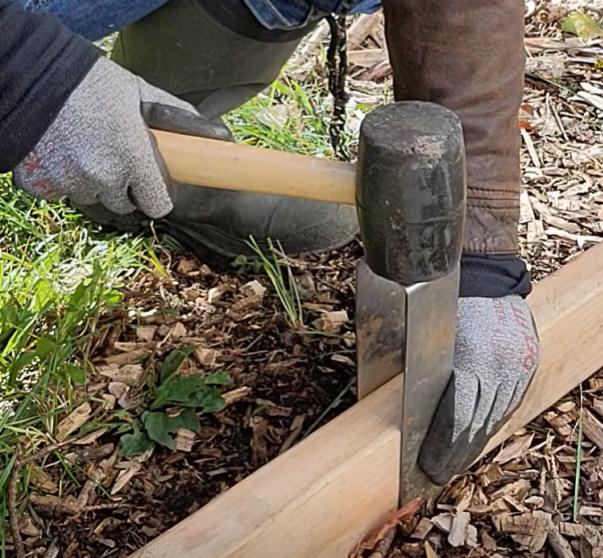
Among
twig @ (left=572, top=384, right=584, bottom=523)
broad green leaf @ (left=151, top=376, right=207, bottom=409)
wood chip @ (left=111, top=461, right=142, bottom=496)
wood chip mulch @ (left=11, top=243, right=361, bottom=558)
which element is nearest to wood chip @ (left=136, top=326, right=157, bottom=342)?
wood chip mulch @ (left=11, top=243, right=361, bottom=558)

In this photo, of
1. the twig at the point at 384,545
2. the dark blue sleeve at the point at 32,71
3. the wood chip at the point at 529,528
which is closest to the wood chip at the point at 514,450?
the wood chip at the point at 529,528

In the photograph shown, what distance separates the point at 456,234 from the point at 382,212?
0.30 feet

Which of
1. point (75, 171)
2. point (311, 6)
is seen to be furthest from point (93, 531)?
point (311, 6)

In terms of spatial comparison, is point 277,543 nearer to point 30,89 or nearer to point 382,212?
point 382,212

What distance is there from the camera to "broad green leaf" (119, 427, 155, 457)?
61.0 inches

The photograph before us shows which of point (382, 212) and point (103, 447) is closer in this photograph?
point (382, 212)

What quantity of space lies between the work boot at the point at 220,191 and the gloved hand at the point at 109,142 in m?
0.58

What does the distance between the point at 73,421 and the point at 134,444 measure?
0.10 meters

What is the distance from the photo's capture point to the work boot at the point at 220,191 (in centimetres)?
189

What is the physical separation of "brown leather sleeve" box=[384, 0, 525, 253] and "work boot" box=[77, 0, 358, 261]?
433mm

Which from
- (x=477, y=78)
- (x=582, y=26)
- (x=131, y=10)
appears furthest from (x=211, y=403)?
(x=582, y=26)

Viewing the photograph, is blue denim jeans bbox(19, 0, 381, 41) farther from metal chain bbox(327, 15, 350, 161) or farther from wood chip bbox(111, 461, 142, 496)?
wood chip bbox(111, 461, 142, 496)

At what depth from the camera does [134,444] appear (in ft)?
5.11

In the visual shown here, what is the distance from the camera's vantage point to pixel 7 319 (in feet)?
5.51
